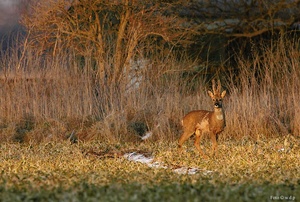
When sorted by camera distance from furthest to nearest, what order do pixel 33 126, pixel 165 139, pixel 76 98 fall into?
pixel 76 98 → pixel 33 126 → pixel 165 139

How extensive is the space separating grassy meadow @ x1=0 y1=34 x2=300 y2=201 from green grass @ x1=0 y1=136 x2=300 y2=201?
0.05ft

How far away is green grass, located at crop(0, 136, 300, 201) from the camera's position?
553 centimetres

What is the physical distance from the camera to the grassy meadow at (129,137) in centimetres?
583

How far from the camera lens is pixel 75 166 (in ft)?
25.7

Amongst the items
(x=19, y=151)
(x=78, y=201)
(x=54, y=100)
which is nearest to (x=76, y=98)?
(x=54, y=100)

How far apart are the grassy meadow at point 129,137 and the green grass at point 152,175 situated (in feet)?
0.05

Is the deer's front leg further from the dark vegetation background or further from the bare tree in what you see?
the bare tree

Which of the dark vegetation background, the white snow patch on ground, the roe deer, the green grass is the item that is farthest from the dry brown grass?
the roe deer

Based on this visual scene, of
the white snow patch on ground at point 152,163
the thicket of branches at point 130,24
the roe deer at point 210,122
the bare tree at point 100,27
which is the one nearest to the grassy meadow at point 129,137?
the white snow patch on ground at point 152,163

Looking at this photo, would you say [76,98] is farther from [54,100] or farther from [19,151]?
[19,151]

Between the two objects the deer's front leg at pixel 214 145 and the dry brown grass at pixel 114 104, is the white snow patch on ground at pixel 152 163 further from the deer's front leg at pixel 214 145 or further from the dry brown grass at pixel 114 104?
the dry brown grass at pixel 114 104

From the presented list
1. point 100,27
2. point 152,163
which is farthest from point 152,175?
point 100,27

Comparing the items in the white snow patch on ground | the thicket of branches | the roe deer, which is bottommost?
the white snow patch on ground

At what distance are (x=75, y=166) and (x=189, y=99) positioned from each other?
20.0 feet
